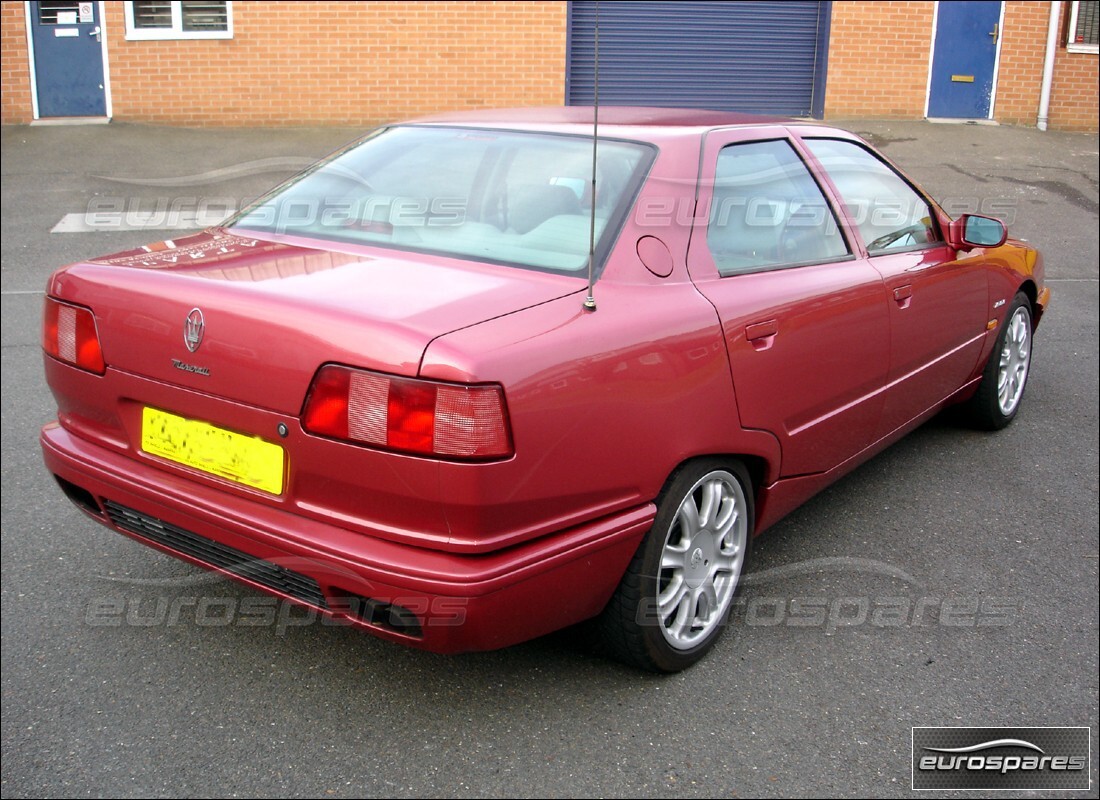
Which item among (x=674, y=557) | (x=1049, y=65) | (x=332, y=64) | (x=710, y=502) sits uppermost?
(x=1049, y=65)

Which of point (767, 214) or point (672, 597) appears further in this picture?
point (767, 214)

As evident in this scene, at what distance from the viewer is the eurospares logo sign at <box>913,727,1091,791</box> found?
106 inches

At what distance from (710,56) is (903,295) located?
11723 mm

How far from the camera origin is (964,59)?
1484 centimetres

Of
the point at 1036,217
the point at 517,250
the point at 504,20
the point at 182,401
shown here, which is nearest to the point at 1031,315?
the point at 517,250

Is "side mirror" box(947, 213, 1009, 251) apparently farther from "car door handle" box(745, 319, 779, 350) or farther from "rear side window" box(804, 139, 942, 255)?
"car door handle" box(745, 319, 779, 350)

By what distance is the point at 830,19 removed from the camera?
14.6 metres

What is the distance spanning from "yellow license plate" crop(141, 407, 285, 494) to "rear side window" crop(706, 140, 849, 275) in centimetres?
138

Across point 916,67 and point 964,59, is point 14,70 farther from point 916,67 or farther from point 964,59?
point 964,59

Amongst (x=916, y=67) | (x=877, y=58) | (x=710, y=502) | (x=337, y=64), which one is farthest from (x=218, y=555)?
(x=916, y=67)

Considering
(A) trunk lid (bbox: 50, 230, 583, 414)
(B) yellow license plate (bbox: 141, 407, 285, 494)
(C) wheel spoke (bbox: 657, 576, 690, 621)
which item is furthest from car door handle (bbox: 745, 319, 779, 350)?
(B) yellow license plate (bbox: 141, 407, 285, 494)

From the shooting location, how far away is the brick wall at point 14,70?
13.8 m

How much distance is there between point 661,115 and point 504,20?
36.6ft

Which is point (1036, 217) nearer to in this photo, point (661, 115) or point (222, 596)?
point (661, 115)
